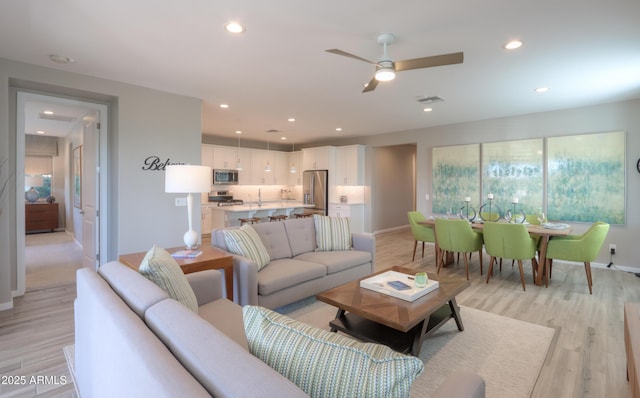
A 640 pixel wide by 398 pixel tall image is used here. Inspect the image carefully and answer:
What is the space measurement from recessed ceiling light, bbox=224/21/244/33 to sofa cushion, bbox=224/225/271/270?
6.04 ft

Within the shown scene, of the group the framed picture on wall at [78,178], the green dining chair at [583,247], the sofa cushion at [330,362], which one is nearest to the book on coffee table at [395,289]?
the sofa cushion at [330,362]

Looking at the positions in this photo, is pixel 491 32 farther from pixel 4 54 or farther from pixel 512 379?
pixel 4 54

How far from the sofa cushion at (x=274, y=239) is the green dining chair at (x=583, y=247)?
344cm

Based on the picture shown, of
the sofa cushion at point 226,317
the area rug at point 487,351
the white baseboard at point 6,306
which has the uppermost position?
the sofa cushion at point 226,317

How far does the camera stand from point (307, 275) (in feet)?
10.8

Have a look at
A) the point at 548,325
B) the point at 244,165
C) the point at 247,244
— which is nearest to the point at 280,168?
the point at 244,165

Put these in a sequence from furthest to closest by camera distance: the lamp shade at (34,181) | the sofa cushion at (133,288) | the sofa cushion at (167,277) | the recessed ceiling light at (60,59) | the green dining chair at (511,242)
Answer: the lamp shade at (34,181) < the green dining chair at (511,242) < the recessed ceiling light at (60,59) < the sofa cushion at (167,277) < the sofa cushion at (133,288)

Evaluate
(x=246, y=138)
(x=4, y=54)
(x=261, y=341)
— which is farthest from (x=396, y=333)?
(x=246, y=138)

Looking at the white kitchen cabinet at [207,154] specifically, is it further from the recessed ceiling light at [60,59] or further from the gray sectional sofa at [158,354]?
the gray sectional sofa at [158,354]

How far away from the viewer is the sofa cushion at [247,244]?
10.1 ft

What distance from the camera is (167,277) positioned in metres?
1.83

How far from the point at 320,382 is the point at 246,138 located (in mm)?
8546

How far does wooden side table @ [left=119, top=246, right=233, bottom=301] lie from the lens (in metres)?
2.54

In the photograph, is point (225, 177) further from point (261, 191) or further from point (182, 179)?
point (182, 179)
